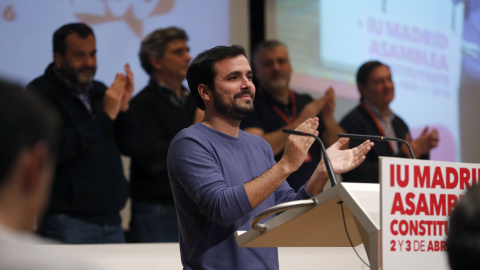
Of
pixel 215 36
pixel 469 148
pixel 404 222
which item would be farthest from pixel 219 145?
pixel 469 148

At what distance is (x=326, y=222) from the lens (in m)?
2.20

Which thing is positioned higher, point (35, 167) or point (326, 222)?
point (35, 167)

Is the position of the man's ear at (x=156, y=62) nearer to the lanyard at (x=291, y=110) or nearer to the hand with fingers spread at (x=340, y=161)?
the lanyard at (x=291, y=110)

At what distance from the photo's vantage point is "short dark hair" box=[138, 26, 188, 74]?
13.4 ft

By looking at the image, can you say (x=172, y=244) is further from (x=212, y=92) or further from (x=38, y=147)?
(x=38, y=147)

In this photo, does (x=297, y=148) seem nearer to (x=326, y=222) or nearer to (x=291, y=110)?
(x=326, y=222)

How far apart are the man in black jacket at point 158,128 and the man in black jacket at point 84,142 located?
0.30ft

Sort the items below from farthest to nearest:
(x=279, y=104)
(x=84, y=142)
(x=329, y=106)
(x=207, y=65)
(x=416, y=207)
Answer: (x=329, y=106) < (x=279, y=104) < (x=84, y=142) < (x=207, y=65) < (x=416, y=207)

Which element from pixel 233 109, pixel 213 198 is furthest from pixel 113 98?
pixel 213 198

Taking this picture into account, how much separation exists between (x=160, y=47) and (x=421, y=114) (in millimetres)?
2410

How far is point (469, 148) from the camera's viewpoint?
5621 mm

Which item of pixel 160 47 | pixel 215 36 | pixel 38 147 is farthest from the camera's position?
pixel 215 36

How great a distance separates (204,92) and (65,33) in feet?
4.68

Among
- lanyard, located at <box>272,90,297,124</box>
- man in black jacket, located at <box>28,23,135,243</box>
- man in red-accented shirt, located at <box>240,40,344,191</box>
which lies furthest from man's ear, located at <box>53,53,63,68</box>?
lanyard, located at <box>272,90,297,124</box>
